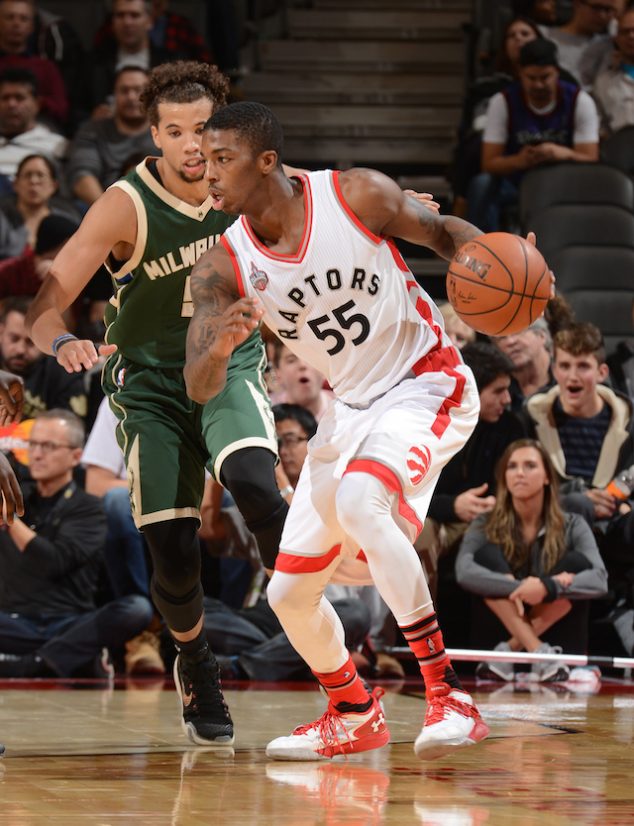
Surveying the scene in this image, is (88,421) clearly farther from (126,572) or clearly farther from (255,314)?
(255,314)

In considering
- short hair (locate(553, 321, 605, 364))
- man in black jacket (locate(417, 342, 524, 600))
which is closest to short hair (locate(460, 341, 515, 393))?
man in black jacket (locate(417, 342, 524, 600))

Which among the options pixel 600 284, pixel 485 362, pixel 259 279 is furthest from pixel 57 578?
pixel 600 284

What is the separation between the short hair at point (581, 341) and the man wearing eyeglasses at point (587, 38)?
4272mm

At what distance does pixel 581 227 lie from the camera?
9.28 m

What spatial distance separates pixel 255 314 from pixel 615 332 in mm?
5689

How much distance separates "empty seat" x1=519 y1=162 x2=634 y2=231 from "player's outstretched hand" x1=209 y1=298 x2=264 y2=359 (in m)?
5.79

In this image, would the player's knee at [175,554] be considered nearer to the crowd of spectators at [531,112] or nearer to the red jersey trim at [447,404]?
the red jersey trim at [447,404]

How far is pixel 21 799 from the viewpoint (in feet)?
10.8

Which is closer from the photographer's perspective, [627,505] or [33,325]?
[33,325]

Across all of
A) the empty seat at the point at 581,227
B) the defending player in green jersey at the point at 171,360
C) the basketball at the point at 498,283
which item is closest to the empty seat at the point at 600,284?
the empty seat at the point at 581,227

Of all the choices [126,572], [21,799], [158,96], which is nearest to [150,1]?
[126,572]

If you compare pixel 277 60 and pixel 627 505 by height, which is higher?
pixel 277 60

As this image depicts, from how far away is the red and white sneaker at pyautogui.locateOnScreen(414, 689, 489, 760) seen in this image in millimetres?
3562

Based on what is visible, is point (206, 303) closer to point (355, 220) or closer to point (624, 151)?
point (355, 220)
